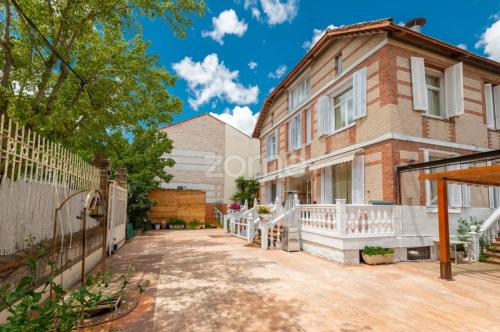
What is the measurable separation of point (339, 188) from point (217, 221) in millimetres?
12157

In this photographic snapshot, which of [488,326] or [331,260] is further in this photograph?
[331,260]

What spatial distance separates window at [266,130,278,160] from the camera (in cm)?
1795

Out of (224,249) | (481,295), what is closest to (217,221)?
(224,249)

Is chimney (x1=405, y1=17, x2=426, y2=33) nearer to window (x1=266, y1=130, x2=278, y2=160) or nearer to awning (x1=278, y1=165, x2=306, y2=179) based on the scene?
awning (x1=278, y1=165, x2=306, y2=179)

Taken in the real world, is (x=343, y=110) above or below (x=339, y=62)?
below

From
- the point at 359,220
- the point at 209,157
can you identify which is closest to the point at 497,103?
the point at 359,220

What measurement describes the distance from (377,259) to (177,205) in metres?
14.6

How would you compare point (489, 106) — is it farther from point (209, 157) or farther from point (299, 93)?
point (209, 157)

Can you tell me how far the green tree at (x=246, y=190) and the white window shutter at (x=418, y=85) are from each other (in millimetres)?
16018

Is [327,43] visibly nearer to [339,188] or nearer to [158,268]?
[339,188]

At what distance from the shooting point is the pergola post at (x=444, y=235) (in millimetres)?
6261

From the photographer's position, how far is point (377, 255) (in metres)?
7.85

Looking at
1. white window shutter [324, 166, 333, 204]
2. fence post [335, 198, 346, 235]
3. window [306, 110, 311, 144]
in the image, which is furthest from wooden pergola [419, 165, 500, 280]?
window [306, 110, 311, 144]

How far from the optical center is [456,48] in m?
9.97
